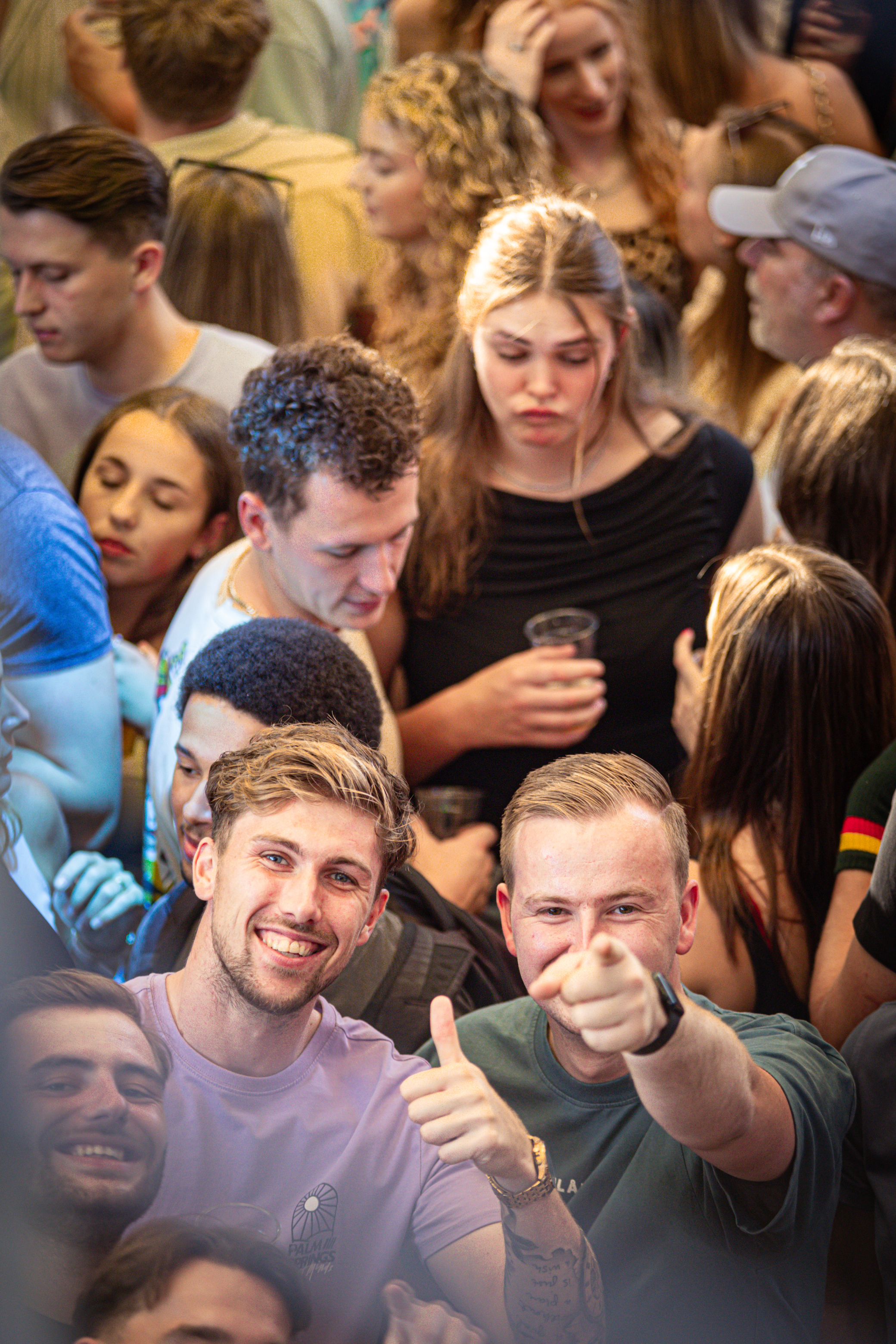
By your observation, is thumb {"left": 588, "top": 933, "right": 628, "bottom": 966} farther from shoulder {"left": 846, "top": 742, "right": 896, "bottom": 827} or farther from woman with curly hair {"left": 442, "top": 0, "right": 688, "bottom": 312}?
woman with curly hair {"left": 442, "top": 0, "right": 688, "bottom": 312}

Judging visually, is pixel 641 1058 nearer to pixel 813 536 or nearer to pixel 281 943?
pixel 281 943

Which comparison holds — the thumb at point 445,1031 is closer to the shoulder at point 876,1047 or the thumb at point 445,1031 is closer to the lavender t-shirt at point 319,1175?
the lavender t-shirt at point 319,1175

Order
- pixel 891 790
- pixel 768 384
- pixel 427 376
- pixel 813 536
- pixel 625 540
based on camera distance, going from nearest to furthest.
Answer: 1. pixel 891 790
2. pixel 813 536
3. pixel 625 540
4. pixel 427 376
5. pixel 768 384

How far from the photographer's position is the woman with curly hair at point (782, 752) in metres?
1.47

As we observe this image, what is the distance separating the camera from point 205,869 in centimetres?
112

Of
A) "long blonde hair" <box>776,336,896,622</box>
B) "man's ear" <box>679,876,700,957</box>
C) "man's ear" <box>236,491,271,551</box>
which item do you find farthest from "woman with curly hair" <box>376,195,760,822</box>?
"man's ear" <box>679,876,700,957</box>

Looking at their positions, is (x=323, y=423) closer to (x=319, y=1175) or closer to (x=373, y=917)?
(x=373, y=917)

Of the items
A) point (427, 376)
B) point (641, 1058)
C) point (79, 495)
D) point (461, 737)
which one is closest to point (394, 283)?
point (427, 376)

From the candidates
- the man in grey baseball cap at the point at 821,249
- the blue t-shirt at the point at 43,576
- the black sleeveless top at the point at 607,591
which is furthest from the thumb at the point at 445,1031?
the man in grey baseball cap at the point at 821,249

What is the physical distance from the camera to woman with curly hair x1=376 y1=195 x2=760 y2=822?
185 centimetres

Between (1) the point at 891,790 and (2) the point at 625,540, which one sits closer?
(1) the point at 891,790

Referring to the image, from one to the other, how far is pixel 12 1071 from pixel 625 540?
129 cm

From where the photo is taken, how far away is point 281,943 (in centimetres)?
105

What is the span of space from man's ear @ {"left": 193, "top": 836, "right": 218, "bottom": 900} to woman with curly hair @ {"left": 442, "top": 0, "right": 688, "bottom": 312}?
79.9 inches
